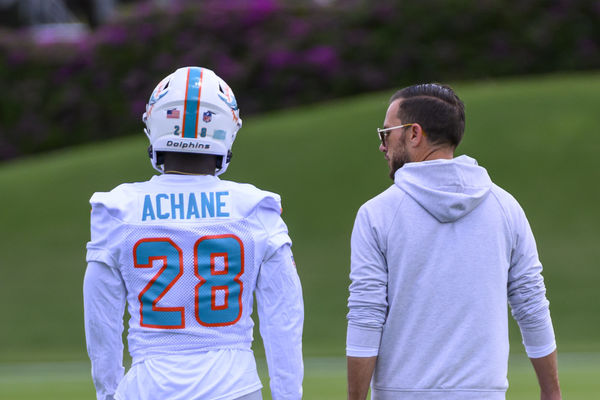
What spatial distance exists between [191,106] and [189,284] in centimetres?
72

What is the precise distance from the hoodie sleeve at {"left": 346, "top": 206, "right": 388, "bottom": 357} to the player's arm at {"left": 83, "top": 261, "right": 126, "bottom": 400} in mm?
900

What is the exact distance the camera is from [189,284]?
398cm

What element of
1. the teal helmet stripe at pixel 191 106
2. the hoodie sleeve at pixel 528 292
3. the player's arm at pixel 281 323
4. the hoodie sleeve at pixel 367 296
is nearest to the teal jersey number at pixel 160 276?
the player's arm at pixel 281 323

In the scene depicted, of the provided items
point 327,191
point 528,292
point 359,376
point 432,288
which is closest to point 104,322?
point 359,376

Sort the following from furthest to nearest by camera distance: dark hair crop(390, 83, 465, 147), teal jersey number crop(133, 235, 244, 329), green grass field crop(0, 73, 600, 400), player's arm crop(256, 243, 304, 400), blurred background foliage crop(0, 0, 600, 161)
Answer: blurred background foliage crop(0, 0, 600, 161), green grass field crop(0, 73, 600, 400), dark hair crop(390, 83, 465, 147), player's arm crop(256, 243, 304, 400), teal jersey number crop(133, 235, 244, 329)

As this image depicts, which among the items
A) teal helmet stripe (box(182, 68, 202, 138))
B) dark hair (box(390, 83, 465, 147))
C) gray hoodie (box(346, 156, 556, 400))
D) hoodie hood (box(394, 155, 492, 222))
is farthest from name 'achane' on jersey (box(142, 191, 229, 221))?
dark hair (box(390, 83, 465, 147))

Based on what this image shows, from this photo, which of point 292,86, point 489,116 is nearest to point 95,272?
point 489,116

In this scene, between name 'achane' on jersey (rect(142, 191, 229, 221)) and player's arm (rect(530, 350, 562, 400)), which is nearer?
name 'achane' on jersey (rect(142, 191, 229, 221))

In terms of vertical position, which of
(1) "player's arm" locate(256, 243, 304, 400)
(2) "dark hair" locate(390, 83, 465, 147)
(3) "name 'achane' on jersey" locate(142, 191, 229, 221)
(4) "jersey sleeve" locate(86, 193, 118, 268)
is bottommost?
(1) "player's arm" locate(256, 243, 304, 400)

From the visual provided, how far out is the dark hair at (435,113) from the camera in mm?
4293

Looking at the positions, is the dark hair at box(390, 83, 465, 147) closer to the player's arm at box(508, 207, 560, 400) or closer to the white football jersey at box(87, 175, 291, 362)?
the player's arm at box(508, 207, 560, 400)

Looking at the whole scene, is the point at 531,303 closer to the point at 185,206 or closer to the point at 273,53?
the point at 185,206

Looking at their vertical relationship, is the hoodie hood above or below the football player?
above

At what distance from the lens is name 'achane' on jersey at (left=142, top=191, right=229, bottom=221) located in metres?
4.04
